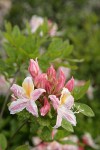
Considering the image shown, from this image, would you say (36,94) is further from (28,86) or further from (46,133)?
(46,133)

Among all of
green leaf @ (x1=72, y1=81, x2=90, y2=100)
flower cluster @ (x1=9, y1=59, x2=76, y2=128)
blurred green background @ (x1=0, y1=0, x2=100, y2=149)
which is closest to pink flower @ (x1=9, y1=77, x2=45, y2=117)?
flower cluster @ (x1=9, y1=59, x2=76, y2=128)

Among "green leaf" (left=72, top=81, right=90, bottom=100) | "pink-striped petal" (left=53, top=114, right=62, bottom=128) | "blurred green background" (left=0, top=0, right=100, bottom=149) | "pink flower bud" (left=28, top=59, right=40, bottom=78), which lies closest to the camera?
"pink-striped petal" (left=53, top=114, right=62, bottom=128)

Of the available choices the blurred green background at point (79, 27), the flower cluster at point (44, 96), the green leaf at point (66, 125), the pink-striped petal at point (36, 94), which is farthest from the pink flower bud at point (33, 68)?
the blurred green background at point (79, 27)

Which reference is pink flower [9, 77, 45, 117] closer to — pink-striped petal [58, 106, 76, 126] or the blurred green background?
pink-striped petal [58, 106, 76, 126]

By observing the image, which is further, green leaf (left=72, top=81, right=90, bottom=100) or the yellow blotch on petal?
green leaf (left=72, top=81, right=90, bottom=100)

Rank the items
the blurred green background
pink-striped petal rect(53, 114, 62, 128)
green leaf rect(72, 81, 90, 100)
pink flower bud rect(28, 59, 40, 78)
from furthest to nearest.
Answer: the blurred green background, green leaf rect(72, 81, 90, 100), pink flower bud rect(28, 59, 40, 78), pink-striped petal rect(53, 114, 62, 128)

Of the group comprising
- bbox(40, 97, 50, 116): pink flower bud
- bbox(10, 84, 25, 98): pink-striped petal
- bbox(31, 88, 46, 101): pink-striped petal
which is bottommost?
bbox(40, 97, 50, 116): pink flower bud

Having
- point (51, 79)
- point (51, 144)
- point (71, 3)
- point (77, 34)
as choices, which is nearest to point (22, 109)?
point (51, 79)

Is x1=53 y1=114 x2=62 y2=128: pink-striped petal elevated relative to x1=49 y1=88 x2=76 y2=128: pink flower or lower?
lower

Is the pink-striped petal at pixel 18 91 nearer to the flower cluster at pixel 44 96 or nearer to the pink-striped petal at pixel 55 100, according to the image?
the flower cluster at pixel 44 96
